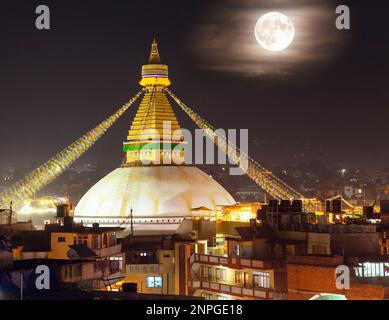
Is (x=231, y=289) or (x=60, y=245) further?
(x=60, y=245)

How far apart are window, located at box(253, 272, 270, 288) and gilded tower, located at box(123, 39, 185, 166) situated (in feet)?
56.4

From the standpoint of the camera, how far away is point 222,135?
49.5 metres

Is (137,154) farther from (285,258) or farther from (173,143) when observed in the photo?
(285,258)

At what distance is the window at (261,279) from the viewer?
32.1 m

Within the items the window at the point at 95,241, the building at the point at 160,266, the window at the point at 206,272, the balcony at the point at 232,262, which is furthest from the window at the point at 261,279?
the window at the point at 95,241

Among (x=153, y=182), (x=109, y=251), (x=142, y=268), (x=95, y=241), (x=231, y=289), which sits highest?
(x=153, y=182)

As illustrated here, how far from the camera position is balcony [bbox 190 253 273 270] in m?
32.3

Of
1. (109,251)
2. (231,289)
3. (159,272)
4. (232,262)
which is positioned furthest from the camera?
(159,272)

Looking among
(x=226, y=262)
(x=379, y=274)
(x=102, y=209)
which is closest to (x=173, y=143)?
(x=102, y=209)

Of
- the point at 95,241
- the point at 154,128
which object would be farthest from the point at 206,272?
the point at 154,128

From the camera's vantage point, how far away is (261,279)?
32.4m

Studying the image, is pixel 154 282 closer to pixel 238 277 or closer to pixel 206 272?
pixel 206 272

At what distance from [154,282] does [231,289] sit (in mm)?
4529
